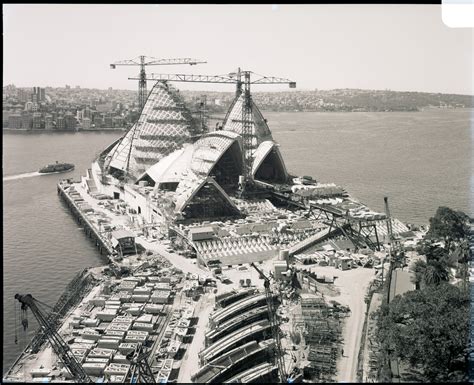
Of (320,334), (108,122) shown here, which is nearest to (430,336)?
(320,334)

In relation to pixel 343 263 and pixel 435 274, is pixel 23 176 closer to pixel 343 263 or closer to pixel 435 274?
pixel 343 263

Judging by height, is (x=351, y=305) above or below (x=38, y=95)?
below

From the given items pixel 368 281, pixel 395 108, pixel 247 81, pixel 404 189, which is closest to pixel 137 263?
pixel 368 281

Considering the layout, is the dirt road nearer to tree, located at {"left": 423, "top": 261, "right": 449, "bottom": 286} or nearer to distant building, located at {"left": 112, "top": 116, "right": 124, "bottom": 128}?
tree, located at {"left": 423, "top": 261, "right": 449, "bottom": 286}

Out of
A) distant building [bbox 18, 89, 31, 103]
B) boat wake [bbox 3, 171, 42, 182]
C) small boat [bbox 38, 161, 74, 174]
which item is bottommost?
boat wake [bbox 3, 171, 42, 182]

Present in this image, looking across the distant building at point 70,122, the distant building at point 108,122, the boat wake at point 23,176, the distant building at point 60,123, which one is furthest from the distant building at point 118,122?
the boat wake at point 23,176

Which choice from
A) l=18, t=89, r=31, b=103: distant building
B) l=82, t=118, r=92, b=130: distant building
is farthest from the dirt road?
l=18, t=89, r=31, b=103: distant building

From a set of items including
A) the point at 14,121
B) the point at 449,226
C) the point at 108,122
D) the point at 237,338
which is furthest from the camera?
the point at 108,122
